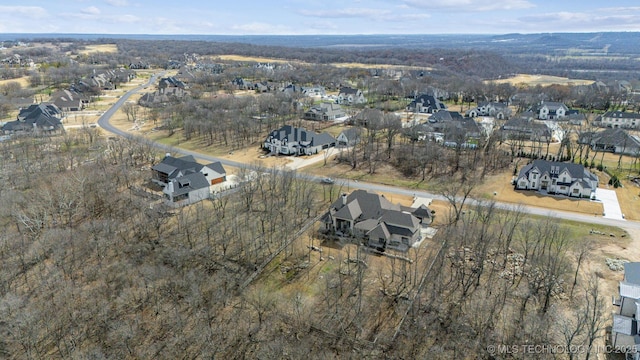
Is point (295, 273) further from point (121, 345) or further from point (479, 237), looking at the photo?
point (479, 237)

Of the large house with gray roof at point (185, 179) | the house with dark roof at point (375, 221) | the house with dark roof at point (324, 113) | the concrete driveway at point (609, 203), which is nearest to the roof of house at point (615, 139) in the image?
the concrete driveway at point (609, 203)

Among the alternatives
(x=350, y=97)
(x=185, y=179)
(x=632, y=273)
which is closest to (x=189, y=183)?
(x=185, y=179)

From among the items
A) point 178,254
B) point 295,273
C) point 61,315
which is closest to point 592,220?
point 295,273

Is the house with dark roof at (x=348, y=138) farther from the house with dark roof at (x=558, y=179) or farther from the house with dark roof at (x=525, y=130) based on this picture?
the house with dark roof at (x=558, y=179)

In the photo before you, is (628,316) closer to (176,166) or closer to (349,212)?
(349,212)

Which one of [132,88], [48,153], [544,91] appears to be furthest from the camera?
[132,88]

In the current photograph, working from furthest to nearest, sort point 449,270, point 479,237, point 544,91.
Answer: point 544,91
point 479,237
point 449,270
